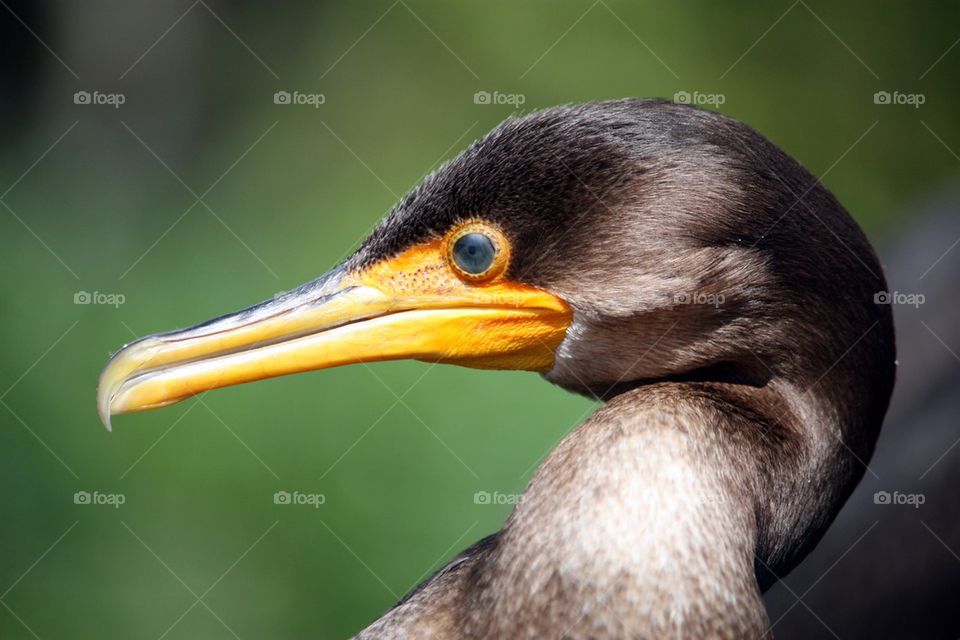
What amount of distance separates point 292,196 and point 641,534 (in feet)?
12.4

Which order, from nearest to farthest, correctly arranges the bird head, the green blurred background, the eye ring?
1. the bird head
2. the eye ring
3. the green blurred background

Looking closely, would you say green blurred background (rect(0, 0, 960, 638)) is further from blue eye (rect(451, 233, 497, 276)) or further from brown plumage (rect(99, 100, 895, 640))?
blue eye (rect(451, 233, 497, 276))

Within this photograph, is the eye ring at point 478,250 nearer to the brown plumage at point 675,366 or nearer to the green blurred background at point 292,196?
the brown plumage at point 675,366

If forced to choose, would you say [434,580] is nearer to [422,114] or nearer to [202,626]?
[202,626]

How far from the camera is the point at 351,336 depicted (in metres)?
2.03

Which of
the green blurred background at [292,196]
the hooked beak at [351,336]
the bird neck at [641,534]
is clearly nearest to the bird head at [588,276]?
the hooked beak at [351,336]

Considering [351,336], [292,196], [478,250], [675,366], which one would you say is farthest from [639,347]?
[292,196]

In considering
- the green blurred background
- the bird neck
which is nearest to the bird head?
the bird neck

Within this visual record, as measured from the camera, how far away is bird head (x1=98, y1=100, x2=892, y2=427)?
1.79 meters

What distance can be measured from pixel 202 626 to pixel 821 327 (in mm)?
2579

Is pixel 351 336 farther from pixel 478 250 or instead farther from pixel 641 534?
pixel 641 534

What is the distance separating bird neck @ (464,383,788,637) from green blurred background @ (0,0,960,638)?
2182 mm

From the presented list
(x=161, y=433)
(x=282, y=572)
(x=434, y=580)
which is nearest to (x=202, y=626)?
(x=282, y=572)

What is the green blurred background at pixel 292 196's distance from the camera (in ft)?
13.2
